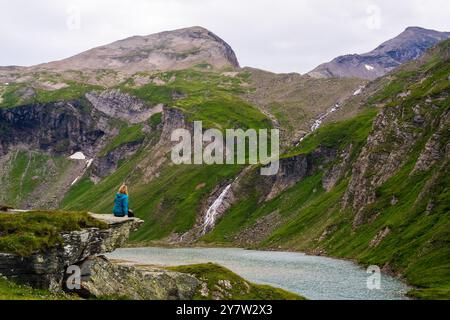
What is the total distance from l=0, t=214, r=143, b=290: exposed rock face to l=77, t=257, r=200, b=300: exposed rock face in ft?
4.31

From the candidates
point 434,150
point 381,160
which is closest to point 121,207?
point 434,150

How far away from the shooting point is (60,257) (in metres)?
40.8

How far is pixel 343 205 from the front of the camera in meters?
185

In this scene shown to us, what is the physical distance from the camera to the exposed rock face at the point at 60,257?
37938 mm

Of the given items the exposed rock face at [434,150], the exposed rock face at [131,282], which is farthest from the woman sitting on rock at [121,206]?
the exposed rock face at [434,150]

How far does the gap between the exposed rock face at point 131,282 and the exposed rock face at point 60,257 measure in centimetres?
131

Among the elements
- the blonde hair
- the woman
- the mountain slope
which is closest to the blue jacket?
the woman

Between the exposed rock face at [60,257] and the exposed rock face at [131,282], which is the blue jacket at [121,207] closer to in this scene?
the exposed rock face at [60,257]

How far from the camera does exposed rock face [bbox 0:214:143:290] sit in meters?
37.9

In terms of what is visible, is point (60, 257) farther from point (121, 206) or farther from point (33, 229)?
point (121, 206)

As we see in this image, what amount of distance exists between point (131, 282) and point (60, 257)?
910 cm
